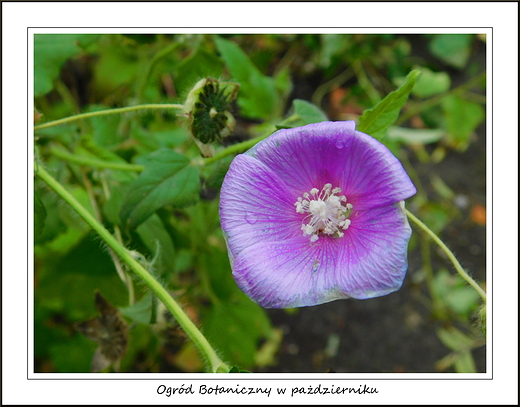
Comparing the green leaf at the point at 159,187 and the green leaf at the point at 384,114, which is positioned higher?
the green leaf at the point at 384,114

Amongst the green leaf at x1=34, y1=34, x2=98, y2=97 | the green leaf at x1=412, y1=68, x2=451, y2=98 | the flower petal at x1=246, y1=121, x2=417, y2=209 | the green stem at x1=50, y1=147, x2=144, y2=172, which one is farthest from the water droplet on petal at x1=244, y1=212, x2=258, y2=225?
the green leaf at x1=412, y1=68, x2=451, y2=98

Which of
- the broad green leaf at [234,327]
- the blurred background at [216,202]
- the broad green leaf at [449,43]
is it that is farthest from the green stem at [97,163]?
the broad green leaf at [449,43]

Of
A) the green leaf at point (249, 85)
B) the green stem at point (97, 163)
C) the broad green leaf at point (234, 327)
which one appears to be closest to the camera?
the green stem at point (97, 163)

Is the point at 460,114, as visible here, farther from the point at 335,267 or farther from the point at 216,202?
the point at 335,267

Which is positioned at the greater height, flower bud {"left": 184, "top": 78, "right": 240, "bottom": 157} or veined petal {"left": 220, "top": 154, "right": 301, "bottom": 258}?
flower bud {"left": 184, "top": 78, "right": 240, "bottom": 157}

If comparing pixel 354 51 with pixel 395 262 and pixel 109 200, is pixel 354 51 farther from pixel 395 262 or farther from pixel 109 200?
pixel 395 262

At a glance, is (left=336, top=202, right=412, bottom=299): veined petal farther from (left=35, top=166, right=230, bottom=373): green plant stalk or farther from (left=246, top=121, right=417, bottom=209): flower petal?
(left=35, top=166, right=230, bottom=373): green plant stalk

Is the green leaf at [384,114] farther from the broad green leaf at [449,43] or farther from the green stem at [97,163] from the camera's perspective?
the broad green leaf at [449,43]

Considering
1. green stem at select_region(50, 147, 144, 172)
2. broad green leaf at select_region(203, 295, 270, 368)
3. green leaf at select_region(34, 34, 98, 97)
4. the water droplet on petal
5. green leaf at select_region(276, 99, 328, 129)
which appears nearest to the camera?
the water droplet on petal
